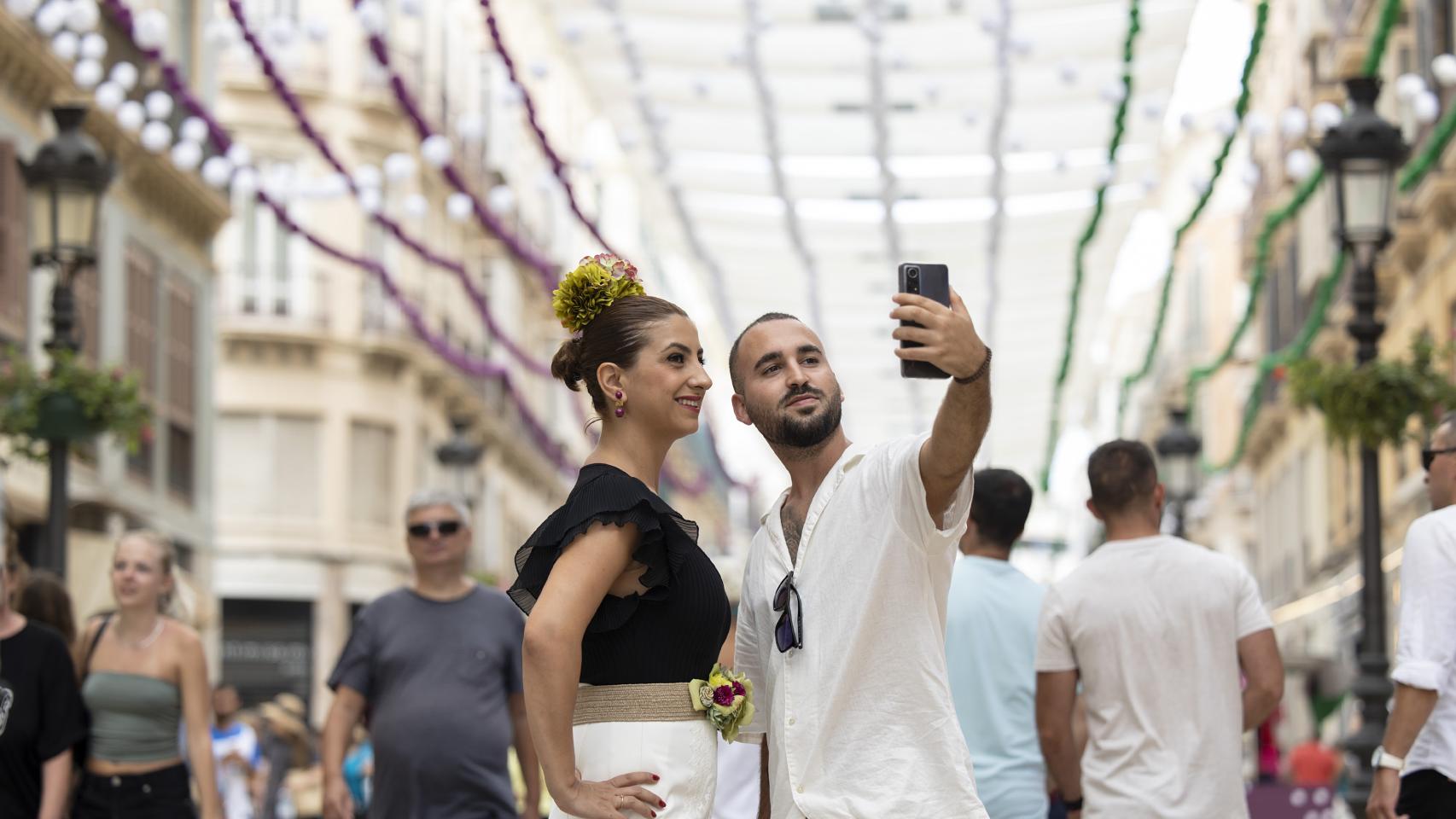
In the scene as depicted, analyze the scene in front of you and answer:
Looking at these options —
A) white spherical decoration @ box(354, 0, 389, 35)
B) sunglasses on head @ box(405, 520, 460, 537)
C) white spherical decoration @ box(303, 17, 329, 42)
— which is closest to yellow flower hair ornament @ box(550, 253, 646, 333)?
sunglasses on head @ box(405, 520, 460, 537)

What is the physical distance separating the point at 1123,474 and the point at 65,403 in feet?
27.9

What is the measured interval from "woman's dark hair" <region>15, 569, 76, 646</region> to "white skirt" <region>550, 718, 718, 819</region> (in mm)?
4644

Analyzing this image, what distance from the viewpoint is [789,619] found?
540cm

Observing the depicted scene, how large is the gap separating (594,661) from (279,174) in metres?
17.0

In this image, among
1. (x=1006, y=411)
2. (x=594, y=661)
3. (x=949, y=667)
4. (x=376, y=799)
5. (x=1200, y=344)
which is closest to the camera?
(x=594, y=661)

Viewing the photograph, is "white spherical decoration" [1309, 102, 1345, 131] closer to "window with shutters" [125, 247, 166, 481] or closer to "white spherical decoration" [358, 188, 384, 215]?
"white spherical decoration" [358, 188, 384, 215]

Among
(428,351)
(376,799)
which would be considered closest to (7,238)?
(376,799)

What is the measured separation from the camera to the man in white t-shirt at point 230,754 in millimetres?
16312

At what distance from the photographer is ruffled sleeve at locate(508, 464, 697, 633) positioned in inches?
201

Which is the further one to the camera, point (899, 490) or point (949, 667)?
point (949, 667)

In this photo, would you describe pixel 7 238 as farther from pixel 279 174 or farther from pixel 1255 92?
pixel 1255 92

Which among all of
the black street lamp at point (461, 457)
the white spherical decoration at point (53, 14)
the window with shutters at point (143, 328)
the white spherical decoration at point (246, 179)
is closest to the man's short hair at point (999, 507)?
the white spherical decoration at point (53, 14)

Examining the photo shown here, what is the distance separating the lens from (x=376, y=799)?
8.94 metres

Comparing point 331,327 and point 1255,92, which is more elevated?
point 1255,92
